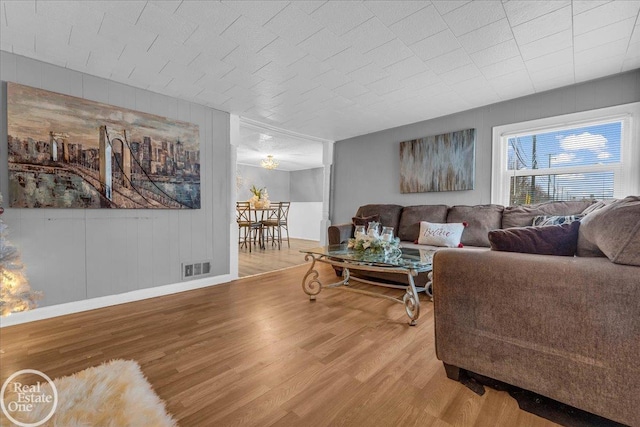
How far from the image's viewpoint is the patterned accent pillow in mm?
2268

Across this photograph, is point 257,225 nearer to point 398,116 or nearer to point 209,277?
point 209,277

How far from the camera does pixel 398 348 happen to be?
1773 millimetres

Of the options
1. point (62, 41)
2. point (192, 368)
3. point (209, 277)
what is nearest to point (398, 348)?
point (192, 368)

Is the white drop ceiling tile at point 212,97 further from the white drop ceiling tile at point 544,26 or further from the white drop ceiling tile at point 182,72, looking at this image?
the white drop ceiling tile at point 544,26

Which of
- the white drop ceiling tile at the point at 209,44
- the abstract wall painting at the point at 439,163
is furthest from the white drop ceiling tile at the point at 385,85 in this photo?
the white drop ceiling tile at the point at 209,44

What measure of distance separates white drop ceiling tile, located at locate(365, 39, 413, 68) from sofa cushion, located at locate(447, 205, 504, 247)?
1964 millimetres

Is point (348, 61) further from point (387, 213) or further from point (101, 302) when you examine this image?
point (101, 302)

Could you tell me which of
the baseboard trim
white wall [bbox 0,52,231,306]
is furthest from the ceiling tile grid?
the baseboard trim

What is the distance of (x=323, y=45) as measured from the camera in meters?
2.04

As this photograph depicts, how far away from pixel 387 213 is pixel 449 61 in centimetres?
208

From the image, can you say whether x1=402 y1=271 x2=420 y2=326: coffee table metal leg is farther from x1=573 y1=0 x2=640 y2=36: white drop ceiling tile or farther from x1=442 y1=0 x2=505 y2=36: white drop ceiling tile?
x1=573 y1=0 x2=640 y2=36: white drop ceiling tile

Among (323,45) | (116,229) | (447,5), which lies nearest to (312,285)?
(116,229)

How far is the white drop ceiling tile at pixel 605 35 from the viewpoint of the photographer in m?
1.82

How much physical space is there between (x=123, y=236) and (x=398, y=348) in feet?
9.01
